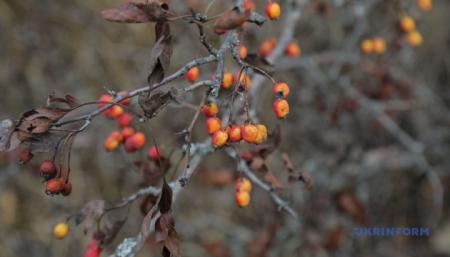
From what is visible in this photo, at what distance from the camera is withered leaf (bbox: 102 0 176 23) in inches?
57.4

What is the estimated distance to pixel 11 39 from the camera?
4.31 metres

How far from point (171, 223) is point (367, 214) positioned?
7.70 feet

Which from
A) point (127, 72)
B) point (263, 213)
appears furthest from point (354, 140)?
point (127, 72)

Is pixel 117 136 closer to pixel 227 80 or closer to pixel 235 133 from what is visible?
pixel 227 80

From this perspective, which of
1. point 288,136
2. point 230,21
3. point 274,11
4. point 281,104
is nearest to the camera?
point 230,21

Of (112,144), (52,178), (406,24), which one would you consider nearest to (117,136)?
(112,144)

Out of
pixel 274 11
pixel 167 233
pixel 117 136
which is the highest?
pixel 274 11

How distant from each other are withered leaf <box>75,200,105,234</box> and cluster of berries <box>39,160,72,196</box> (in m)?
0.25

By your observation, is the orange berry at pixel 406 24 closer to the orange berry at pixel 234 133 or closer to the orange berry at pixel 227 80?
the orange berry at pixel 227 80

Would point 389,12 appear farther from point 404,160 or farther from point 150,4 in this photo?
point 150,4

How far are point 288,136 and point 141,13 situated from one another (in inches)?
101

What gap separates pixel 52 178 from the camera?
1.64 m

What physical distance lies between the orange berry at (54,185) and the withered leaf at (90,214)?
266mm

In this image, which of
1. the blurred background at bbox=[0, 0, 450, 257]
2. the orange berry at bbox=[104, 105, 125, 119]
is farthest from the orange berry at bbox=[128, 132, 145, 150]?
the blurred background at bbox=[0, 0, 450, 257]
